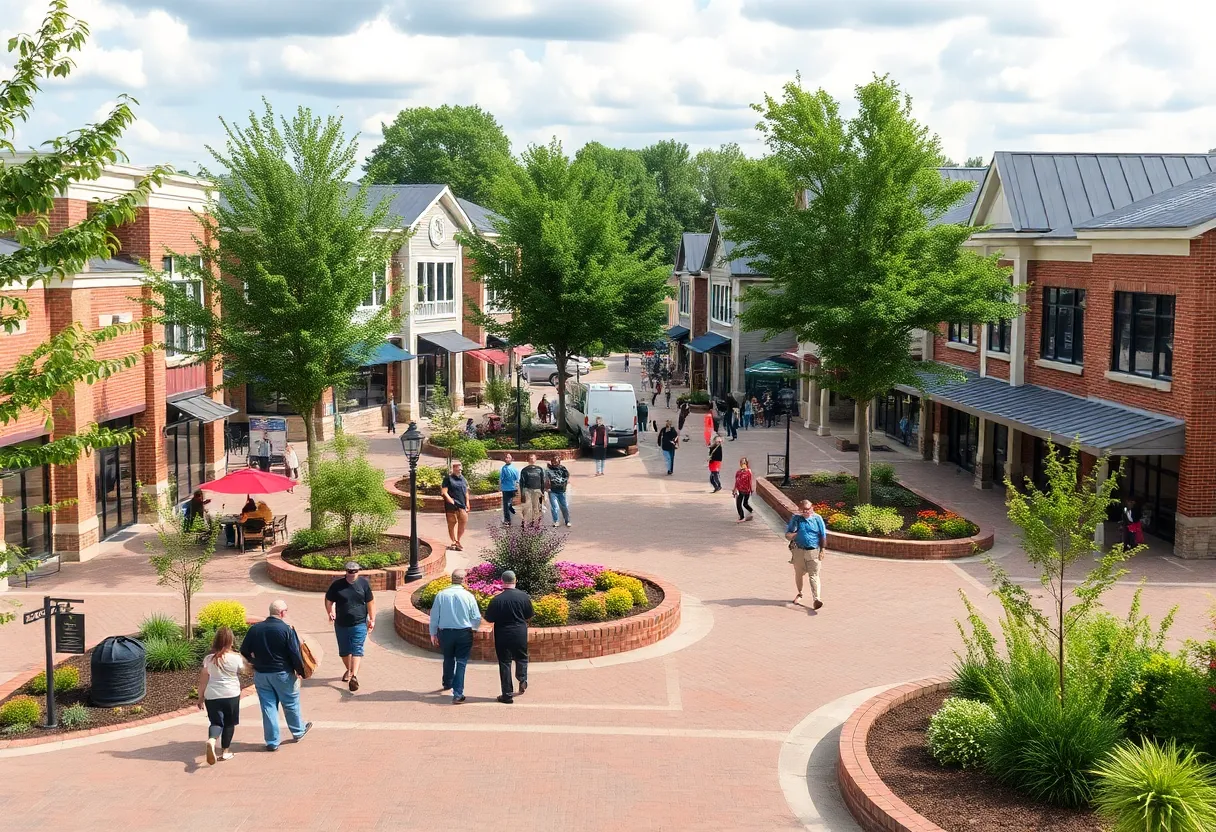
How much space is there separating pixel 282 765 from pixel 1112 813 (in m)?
7.58

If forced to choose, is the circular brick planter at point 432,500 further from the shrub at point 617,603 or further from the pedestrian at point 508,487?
the shrub at point 617,603

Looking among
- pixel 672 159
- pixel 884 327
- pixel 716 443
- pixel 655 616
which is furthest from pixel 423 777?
pixel 672 159

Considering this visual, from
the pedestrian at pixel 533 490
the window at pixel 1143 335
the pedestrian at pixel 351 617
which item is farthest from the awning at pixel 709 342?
the pedestrian at pixel 351 617

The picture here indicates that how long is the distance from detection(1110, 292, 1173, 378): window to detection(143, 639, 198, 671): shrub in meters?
18.4

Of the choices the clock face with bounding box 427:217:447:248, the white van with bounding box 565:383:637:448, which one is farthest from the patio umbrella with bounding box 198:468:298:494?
the clock face with bounding box 427:217:447:248

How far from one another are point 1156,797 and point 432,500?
19.8m

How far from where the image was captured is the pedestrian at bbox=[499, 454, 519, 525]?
24.5 meters

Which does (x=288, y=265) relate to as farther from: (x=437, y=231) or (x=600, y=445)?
(x=437, y=231)

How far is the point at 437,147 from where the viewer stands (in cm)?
9419

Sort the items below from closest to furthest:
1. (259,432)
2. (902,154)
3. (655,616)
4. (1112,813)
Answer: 1. (1112,813)
2. (655,616)
3. (902,154)
4. (259,432)

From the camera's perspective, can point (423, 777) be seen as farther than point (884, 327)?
No

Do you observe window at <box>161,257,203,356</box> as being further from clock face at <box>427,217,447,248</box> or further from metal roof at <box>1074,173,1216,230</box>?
metal roof at <box>1074,173,1216,230</box>

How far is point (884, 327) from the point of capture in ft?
80.4

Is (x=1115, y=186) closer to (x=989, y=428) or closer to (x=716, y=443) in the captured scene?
(x=989, y=428)
